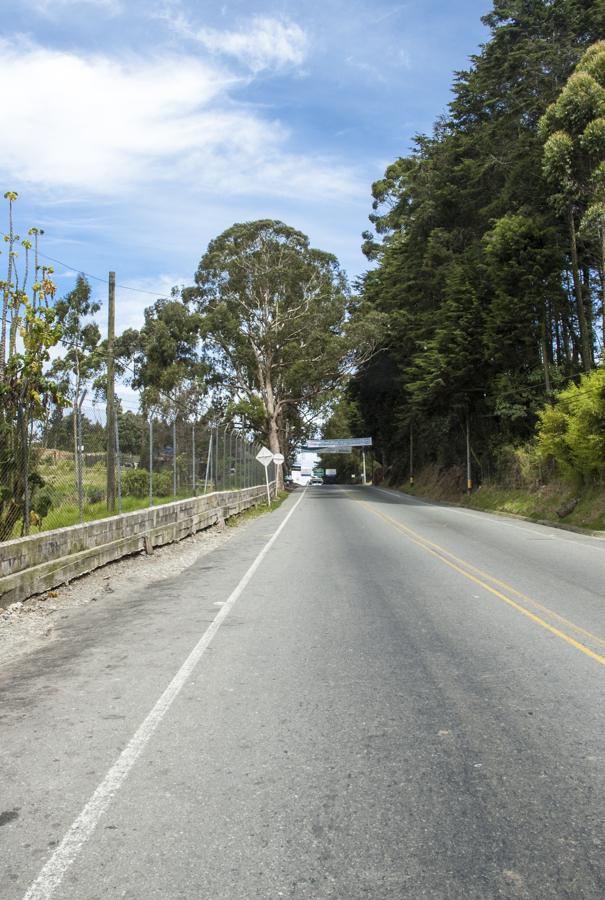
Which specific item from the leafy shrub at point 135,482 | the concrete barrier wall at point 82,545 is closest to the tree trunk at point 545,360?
the concrete barrier wall at point 82,545

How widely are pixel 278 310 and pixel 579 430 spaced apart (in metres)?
31.4

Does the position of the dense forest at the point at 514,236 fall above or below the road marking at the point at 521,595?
above

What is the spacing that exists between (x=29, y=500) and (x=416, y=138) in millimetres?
46990

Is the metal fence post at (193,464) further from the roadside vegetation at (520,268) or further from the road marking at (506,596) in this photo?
the roadside vegetation at (520,268)

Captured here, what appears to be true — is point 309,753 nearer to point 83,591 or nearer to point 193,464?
point 83,591

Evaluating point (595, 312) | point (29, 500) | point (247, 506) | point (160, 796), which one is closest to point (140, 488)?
point (29, 500)

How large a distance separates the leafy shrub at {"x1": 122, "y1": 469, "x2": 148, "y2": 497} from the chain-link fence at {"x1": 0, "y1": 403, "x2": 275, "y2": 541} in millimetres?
21

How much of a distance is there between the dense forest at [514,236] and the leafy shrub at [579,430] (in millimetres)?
99

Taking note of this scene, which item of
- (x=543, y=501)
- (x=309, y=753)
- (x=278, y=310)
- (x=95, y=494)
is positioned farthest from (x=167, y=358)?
(x=309, y=753)

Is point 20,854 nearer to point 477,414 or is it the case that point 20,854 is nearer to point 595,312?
point 595,312

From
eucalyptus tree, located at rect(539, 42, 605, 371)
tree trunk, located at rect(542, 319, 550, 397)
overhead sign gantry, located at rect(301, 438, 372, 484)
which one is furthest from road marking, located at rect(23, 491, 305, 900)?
overhead sign gantry, located at rect(301, 438, 372, 484)

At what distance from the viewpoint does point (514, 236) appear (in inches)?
1248

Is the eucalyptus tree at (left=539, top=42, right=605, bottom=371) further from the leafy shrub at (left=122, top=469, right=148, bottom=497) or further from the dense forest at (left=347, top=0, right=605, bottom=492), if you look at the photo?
the leafy shrub at (left=122, top=469, right=148, bottom=497)

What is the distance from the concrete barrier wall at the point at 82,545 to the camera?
9562 mm
